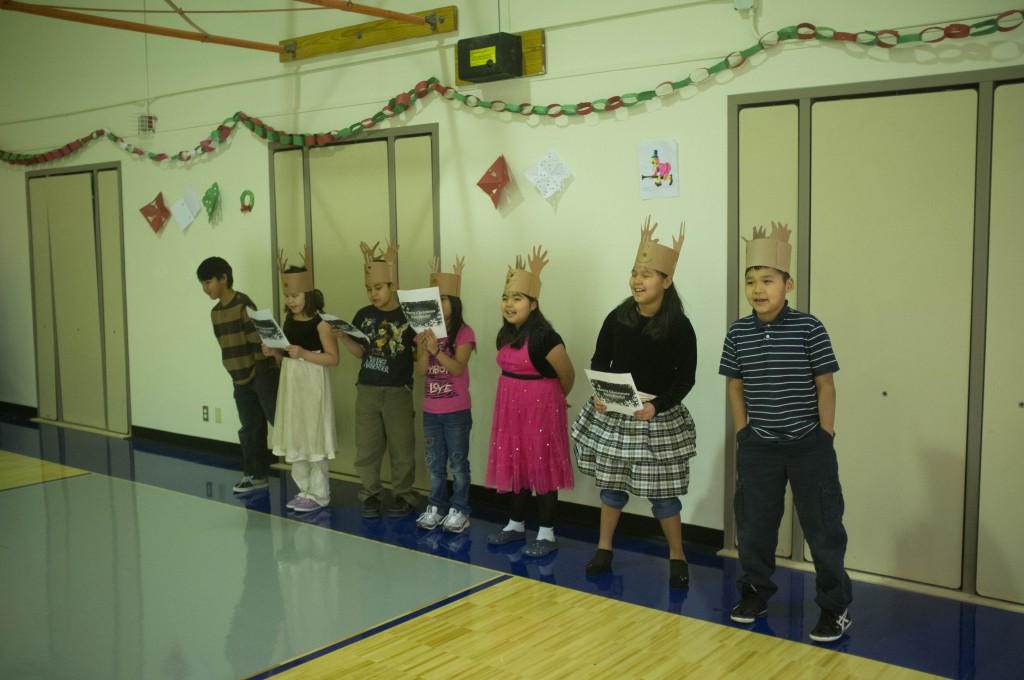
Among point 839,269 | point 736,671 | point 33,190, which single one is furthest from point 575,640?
point 33,190

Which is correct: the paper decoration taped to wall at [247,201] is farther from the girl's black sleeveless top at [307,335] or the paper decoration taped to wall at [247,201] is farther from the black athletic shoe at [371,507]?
the black athletic shoe at [371,507]

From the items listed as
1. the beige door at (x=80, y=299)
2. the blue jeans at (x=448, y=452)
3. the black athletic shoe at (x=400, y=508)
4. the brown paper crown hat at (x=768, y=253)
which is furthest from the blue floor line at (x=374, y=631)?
the beige door at (x=80, y=299)

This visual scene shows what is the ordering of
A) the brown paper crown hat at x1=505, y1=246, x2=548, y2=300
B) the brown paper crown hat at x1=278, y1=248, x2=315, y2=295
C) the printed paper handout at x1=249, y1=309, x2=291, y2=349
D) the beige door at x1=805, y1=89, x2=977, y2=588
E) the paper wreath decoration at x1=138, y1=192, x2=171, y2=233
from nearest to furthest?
the beige door at x1=805, y1=89, x2=977, y2=588 → the brown paper crown hat at x1=505, y1=246, x2=548, y2=300 → the printed paper handout at x1=249, y1=309, x2=291, y2=349 → the brown paper crown hat at x1=278, y1=248, x2=315, y2=295 → the paper wreath decoration at x1=138, y1=192, x2=171, y2=233

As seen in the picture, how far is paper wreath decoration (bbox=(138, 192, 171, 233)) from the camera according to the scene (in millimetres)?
6656

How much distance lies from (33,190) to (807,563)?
22.2ft

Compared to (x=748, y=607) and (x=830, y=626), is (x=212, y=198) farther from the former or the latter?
(x=830, y=626)

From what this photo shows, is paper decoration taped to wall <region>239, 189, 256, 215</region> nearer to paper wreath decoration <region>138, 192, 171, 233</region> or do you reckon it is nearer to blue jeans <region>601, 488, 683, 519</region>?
paper wreath decoration <region>138, 192, 171, 233</region>

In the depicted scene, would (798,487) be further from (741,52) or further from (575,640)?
(741,52)

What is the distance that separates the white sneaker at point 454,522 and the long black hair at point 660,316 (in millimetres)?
1384

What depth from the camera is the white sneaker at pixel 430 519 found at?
4652 mm

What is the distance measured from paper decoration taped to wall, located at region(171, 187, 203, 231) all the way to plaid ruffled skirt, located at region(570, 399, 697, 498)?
3830 mm

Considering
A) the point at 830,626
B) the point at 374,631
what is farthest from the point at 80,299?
the point at 830,626

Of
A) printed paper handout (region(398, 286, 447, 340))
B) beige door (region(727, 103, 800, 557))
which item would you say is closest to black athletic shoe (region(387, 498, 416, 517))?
printed paper handout (region(398, 286, 447, 340))

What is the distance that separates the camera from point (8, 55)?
7.87 m
